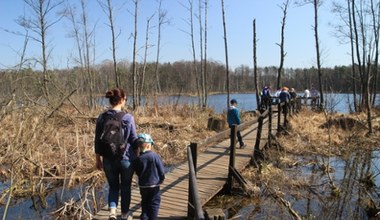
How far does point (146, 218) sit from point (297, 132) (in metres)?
12.5

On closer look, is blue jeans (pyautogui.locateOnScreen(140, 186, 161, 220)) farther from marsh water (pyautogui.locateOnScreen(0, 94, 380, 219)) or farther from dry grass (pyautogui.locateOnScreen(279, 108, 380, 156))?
dry grass (pyautogui.locateOnScreen(279, 108, 380, 156))

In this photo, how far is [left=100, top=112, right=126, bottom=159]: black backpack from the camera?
490cm

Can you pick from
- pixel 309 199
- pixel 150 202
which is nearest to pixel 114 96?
pixel 150 202

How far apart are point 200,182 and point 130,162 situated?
3170 millimetres

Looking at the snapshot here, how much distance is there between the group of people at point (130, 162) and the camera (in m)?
4.97

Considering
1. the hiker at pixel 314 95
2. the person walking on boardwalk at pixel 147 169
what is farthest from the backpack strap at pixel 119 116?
the hiker at pixel 314 95

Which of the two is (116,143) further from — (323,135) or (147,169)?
(323,135)

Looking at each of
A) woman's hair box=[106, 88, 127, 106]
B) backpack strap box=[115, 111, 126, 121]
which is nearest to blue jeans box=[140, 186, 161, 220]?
backpack strap box=[115, 111, 126, 121]

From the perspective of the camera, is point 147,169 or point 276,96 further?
point 276,96

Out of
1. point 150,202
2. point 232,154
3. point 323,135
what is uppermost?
point 232,154

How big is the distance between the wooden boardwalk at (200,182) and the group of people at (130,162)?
0.79 metres

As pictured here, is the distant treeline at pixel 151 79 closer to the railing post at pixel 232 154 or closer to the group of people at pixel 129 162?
the railing post at pixel 232 154

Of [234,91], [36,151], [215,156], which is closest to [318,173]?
[215,156]

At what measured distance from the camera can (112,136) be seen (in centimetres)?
491
